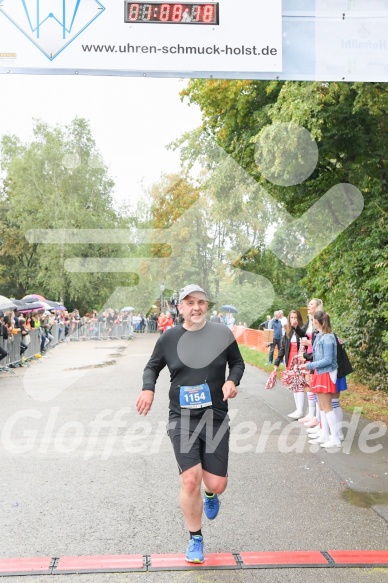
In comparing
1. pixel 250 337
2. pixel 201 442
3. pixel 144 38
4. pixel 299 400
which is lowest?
pixel 250 337

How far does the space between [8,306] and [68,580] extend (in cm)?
1586

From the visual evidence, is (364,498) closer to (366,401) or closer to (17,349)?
(366,401)

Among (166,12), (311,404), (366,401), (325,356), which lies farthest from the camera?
(366,401)

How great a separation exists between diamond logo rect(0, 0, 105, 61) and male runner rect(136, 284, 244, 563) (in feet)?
10.0

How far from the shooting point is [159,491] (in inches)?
261

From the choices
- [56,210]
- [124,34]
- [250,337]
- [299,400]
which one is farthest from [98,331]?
[124,34]

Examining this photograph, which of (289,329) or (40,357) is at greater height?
(289,329)

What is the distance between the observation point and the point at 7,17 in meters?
6.71

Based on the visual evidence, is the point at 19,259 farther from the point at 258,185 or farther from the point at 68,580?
the point at 68,580

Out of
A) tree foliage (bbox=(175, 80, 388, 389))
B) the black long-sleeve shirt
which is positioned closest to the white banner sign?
the black long-sleeve shirt

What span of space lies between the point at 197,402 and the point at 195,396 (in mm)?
45

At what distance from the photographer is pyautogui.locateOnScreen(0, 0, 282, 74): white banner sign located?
673cm

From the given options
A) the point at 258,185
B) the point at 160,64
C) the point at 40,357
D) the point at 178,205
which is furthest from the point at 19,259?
the point at 160,64

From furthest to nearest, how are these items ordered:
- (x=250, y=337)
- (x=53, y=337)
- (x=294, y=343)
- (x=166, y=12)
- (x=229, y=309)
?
1. (x=250, y=337)
2. (x=53, y=337)
3. (x=229, y=309)
4. (x=294, y=343)
5. (x=166, y=12)
